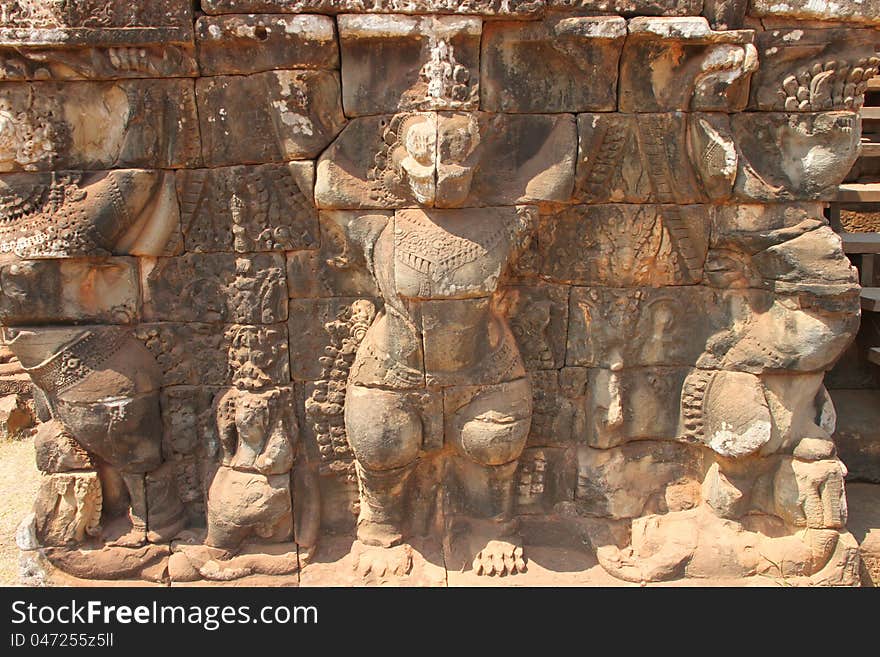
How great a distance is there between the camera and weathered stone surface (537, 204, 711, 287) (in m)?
3.57

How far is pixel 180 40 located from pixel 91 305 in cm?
145

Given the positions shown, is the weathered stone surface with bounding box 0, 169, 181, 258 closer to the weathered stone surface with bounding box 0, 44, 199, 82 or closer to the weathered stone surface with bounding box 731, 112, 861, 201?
the weathered stone surface with bounding box 0, 44, 199, 82

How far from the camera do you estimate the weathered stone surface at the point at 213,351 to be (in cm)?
359

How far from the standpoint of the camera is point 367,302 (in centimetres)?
365

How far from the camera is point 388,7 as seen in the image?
3066 mm

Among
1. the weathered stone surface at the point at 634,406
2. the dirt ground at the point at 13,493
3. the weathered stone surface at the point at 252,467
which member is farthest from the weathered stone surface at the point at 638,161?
the dirt ground at the point at 13,493

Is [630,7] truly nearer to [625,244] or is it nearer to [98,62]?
[625,244]

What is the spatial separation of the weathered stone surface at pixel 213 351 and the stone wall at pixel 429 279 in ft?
0.05

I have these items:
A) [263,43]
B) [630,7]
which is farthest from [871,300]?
[263,43]

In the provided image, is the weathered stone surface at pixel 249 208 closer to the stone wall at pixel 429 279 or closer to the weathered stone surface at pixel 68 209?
the stone wall at pixel 429 279

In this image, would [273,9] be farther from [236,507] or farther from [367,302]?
[236,507]

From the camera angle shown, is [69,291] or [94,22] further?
[69,291]

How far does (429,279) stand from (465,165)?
570 millimetres

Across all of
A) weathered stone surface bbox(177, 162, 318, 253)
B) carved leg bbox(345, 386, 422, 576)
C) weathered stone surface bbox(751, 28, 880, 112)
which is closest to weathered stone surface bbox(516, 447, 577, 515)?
carved leg bbox(345, 386, 422, 576)
